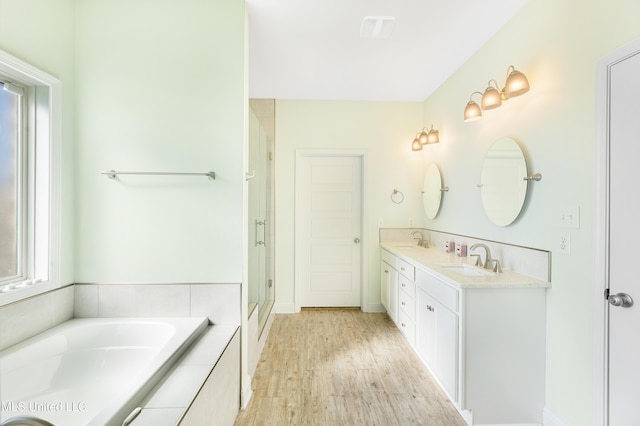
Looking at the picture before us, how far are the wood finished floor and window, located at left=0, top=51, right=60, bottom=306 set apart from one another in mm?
1482

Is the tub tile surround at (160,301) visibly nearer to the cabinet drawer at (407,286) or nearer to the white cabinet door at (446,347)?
the white cabinet door at (446,347)

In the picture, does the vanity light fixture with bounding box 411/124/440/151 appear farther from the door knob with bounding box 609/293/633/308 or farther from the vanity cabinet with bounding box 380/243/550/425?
the door knob with bounding box 609/293/633/308

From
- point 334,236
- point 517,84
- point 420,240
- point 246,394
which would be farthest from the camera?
point 334,236

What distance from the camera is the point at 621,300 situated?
133 centimetres

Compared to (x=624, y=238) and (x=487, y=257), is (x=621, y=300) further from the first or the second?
(x=487, y=257)

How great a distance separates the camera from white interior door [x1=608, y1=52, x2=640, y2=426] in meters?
1.28

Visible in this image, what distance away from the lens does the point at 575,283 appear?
1576 mm

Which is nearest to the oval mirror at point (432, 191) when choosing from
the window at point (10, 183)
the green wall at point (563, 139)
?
the green wall at point (563, 139)

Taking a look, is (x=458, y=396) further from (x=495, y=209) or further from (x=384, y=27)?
(x=384, y=27)

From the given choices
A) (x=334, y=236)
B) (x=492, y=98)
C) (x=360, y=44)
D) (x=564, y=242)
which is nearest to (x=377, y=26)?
(x=360, y=44)

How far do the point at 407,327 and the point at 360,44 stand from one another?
2541 mm

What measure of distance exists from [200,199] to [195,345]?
2.81ft

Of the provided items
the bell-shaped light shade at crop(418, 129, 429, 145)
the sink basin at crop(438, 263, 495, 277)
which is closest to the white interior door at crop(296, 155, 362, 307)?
the bell-shaped light shade at crop(418, 129, 429, 145)

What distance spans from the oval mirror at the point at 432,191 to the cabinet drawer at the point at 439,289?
44.3 inches
